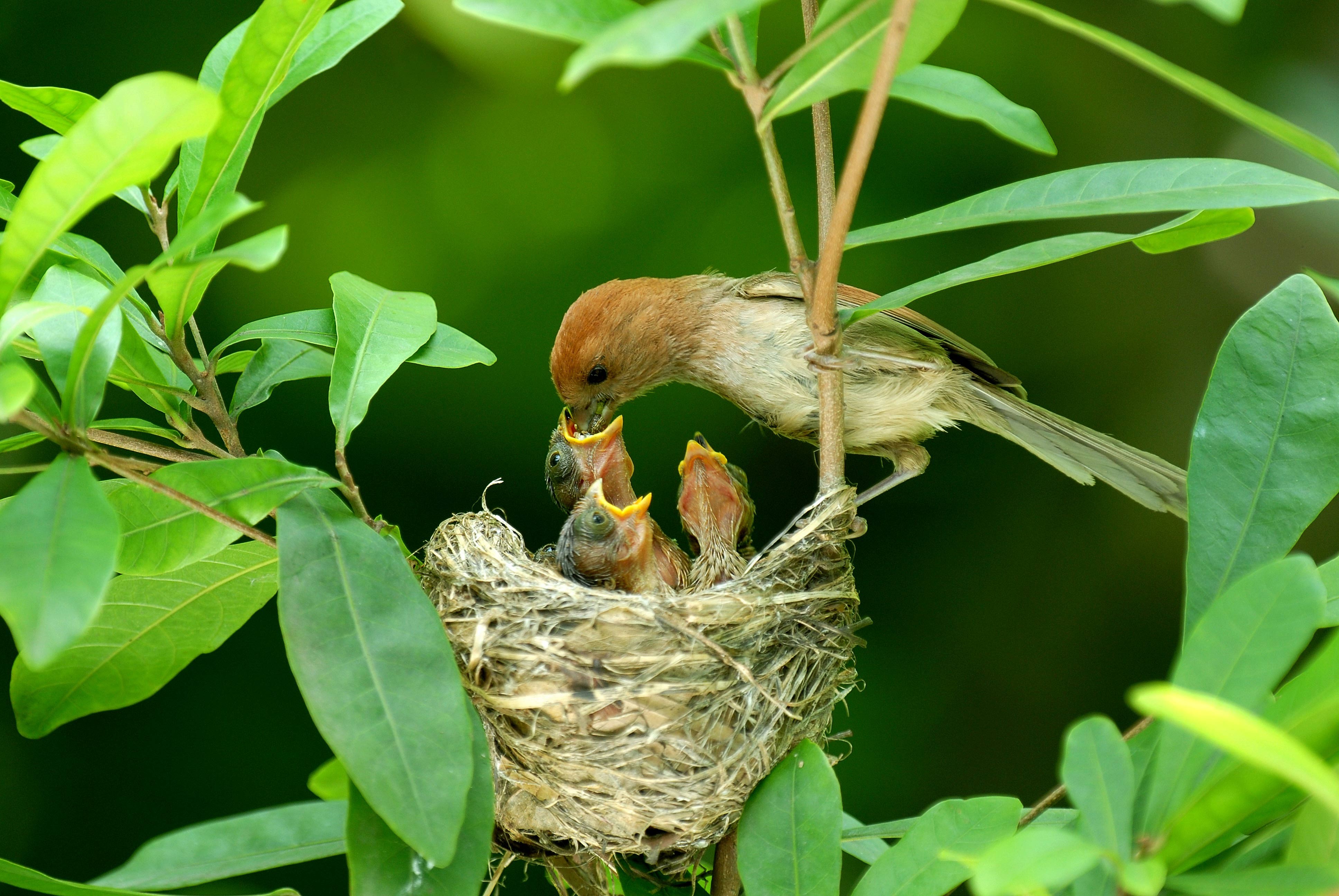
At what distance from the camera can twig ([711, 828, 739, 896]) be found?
1853 mm

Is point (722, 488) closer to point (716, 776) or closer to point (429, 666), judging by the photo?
point (716, 776)

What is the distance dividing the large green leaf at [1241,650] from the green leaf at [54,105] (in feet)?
5.43

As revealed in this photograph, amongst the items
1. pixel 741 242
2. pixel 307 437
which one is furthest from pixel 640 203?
pixel 307 437

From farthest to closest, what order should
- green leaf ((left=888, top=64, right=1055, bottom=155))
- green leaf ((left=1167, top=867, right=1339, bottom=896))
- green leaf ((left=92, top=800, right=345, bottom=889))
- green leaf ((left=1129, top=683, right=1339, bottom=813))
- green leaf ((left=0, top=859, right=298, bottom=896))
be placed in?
green leaf ((left=92, top=800, right=345, bottom=889))
green leaf ((left=0, top=859, right=298, bottom=896))
green leaf ((left=888, top=64, right=1055, bottom=155))
green leaf ((left=1167, top=867, right=1339, bottom=896))
green leaf ((left=1129, top=683, right=1339, bottom=813))

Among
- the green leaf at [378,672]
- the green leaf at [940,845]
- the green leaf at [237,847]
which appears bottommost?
the green leaf at [237,847]

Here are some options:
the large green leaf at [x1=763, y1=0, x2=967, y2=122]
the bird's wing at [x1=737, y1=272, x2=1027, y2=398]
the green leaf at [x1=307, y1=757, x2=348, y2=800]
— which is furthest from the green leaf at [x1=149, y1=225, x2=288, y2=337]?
the bird's wing at [x1=737, y1=272, x2=1027, y2=398]

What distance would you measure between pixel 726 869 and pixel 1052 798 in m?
0.59

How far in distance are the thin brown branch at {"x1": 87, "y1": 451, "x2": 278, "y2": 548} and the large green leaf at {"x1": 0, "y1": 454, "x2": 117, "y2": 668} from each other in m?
0.09

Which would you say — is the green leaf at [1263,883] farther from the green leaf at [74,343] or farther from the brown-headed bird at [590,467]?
the brown-headed bird at [590,467]

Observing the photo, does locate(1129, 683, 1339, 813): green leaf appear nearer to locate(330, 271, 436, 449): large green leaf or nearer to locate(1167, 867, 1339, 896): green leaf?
locate(1167, 867, 1339, 896): green leaf

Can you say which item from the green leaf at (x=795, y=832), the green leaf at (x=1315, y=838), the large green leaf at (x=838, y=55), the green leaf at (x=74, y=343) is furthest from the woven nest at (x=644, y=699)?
the large green leaf at (x=838, y=55)

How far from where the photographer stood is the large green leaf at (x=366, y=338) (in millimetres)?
1664

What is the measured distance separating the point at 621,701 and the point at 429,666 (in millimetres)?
589

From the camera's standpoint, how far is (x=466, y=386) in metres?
4.04
